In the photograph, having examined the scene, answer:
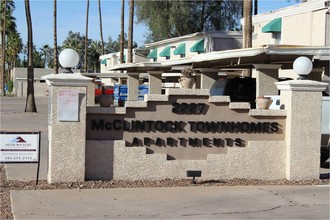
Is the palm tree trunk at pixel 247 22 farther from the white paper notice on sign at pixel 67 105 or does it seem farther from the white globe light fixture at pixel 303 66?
the white paper notice on sign at pixel 67 105

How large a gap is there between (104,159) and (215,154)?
2208 millimetres

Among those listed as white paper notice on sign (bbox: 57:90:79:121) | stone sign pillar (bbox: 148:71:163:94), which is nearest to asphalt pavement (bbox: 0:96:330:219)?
white paper notice on sign (bbox: 57:90:79:121)

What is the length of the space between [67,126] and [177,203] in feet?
8.85

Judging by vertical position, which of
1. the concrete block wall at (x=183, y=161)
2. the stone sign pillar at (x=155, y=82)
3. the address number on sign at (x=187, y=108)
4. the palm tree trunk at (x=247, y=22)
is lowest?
the concrete block wall at (x=183, y=161)

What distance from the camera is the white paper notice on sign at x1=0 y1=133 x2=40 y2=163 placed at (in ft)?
37.1

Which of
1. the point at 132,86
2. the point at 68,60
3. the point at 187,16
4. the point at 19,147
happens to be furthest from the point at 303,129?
the point at 187,16

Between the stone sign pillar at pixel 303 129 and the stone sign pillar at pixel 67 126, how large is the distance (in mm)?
4092

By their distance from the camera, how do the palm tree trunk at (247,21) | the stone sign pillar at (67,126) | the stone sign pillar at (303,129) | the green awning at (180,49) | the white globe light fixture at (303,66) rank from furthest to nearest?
the green awning at (180,49) → the palm tree trunk at (247,21) → the white globe light fixture at (303,66) → the stone sign pillar at (303,129) → the stone sign pillar at (67,126)

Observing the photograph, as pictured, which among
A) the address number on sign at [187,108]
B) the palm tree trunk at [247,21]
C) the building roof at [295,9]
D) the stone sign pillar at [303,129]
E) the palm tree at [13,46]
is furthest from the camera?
the palm tree at [13,46]

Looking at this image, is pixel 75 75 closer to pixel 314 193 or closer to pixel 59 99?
pixel 59 99

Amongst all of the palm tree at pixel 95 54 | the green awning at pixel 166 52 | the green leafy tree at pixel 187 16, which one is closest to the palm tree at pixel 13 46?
the palm tree at pixel 95 54

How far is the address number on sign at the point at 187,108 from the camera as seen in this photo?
11922mm

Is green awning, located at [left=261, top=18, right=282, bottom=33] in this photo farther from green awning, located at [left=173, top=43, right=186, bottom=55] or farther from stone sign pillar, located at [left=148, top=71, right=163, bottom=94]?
green awning, located at [left=173, top=43, right=186, bottom=55]

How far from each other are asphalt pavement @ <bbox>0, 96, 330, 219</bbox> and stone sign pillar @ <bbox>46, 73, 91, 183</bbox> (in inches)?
21.9
